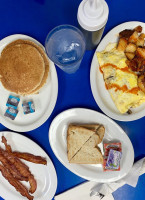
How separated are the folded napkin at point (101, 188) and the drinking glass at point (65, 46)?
2.05 ft

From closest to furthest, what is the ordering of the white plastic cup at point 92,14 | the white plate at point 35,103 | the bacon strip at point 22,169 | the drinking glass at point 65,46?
the white plastic cup at point 92,14 → the drinking glass at point 65,46 → the white plate at point 35,103 → the bacon strip at point 22,169

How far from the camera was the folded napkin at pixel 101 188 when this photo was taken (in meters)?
1.36

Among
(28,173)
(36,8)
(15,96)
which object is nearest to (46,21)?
(36,8)

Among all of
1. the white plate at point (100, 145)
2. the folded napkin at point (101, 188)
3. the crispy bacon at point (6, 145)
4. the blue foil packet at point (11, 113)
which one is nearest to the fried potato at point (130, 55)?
the white plate at point (100, 145)

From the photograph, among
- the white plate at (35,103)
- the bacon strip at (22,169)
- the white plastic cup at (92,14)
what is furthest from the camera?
the bacon strip at (22,169)

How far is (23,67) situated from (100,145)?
1.91 feet

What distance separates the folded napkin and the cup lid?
0.74 m

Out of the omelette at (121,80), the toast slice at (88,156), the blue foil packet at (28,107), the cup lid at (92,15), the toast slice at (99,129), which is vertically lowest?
the toast slice at (88,156)

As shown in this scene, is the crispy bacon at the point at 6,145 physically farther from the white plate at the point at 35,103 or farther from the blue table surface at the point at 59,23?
the blue table surface at the point at 59,23

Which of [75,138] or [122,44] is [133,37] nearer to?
[122,44]

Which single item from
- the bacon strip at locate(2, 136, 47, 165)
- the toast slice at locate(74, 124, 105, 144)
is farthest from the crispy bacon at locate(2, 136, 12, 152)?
the toast slice at locate(74, 124, 105, 144)

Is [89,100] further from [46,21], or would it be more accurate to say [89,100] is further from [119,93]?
[46,21]

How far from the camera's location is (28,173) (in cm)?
145

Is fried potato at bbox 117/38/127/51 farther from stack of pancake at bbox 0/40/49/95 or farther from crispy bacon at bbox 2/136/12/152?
crispy bacon at bbox 2/136/12/152
